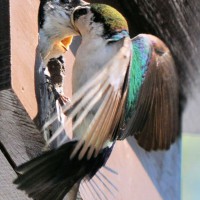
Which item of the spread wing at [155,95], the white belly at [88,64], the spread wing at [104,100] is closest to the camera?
the spread wing at [104,100]

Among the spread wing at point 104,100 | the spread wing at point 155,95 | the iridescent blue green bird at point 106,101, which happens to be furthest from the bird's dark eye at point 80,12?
the spread wing at point 104,100

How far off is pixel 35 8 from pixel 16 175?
0.34m

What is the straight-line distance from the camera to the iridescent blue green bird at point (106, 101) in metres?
1.78

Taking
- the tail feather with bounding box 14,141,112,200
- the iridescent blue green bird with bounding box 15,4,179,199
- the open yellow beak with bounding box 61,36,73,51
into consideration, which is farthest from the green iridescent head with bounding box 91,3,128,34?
the tail feather with bounding box 14,141,112,200

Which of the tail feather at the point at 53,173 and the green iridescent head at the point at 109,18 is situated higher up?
the green iridescent head at the point at 109,18

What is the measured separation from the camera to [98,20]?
203 cm

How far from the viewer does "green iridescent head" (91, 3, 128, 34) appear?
78.5 inches

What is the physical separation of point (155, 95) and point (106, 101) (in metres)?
0.35

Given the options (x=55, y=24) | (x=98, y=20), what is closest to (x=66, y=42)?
(x=55, y=24)

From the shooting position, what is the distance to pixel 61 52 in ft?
6.97

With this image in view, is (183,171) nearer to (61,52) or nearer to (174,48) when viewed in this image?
(174,48)

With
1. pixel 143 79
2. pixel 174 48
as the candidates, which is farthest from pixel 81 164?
pixel 174 48

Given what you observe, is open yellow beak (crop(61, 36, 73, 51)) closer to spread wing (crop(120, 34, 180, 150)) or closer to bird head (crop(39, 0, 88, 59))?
bird head (crop(39, 0, 88, 59))

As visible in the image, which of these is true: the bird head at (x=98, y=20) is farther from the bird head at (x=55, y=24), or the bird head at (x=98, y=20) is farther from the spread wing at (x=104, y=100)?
the spread wing at (x=104, y=100)
